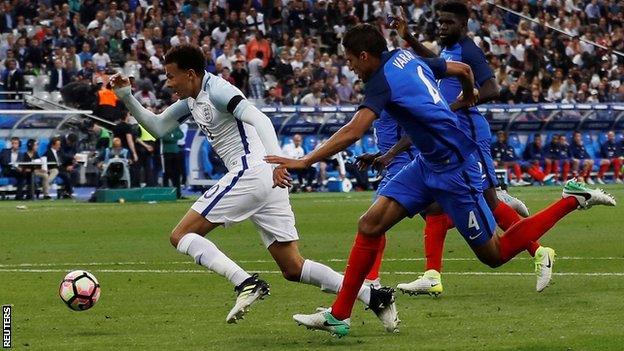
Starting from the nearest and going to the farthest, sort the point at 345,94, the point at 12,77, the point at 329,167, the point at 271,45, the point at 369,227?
the point at 369,227, the point at 12,77, the point at 329,167, the point at 345,94, the point at 271,45

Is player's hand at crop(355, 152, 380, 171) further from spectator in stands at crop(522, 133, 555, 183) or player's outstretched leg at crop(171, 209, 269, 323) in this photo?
spectator in stands at crop(522, 133, 555, 183)

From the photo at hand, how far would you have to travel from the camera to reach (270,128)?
428 inches

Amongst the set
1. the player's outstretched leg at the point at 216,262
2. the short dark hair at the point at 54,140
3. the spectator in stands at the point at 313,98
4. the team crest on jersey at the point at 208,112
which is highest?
the team crest on jersey at the point at 208,112

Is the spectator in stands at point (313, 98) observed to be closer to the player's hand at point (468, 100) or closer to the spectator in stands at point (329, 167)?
the spectator in stands at point (329, 167)

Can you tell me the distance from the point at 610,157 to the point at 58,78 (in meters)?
16.1

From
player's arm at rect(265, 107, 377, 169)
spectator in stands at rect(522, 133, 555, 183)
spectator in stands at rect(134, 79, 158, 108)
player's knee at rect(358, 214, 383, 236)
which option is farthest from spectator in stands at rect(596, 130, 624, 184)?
player's arm at rect(265, 107, 377, 169)

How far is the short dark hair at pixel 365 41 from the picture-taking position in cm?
1025

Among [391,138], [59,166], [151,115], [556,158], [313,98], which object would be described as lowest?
[556,158]

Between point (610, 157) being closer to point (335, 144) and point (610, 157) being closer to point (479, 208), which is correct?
point (479, 208)

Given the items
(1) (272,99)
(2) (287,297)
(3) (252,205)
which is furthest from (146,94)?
(3) (252,205)

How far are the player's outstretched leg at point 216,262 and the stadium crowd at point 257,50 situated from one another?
22.3 metres

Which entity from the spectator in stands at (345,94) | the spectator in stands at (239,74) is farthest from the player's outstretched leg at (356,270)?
the spectator in stands at (345,94)

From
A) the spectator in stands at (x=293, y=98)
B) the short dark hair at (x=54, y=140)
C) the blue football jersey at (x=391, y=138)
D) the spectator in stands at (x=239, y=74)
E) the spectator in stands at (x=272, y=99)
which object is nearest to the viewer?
the blue football jersey at (x=391, y=138)

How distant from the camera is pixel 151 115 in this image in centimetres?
1216
